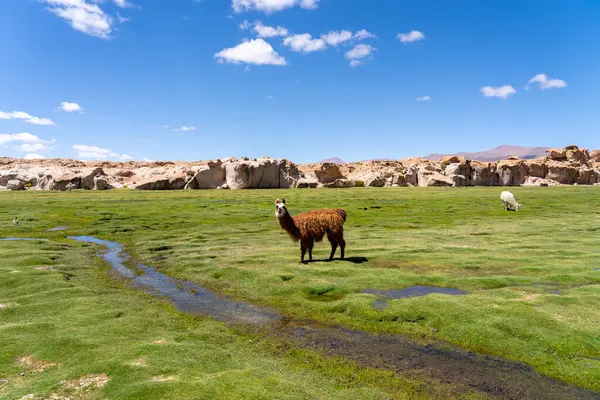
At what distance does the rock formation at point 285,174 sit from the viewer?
90.4 metres

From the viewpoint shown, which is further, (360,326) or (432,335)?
(360,326)

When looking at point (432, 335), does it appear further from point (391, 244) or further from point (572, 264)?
point (391, 244)

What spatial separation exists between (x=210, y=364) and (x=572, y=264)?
1525 centimetres

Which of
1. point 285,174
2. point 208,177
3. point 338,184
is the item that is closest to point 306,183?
point 285,174

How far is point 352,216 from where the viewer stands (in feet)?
125

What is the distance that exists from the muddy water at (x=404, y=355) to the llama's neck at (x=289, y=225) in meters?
4.72

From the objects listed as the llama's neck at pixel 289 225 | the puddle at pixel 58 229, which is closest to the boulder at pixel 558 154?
the llama's neck at pixel 289 225

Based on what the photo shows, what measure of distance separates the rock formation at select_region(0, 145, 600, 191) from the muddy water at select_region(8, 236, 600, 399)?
79566 millimetres

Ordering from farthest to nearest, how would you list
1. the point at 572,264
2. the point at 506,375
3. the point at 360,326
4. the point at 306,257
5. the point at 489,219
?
1. the point at 489,219
2. the point at 306,257
3. the point at 572,264
4. the point at 360,326
5. the point at 506,375

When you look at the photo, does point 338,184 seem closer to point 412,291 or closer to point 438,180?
point 438,180

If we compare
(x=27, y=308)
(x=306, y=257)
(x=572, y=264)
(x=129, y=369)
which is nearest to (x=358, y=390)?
(x=129, y=369)

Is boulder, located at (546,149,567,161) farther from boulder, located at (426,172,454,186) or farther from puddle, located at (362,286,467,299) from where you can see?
puddle, located at (362,286,467,299)

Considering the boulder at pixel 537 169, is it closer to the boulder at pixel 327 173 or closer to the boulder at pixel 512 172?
the boulder at pixel 512 172

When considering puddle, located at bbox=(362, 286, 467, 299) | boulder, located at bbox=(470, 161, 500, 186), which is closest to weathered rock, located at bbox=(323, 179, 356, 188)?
boulder, located at bbox=(470, 161, 500, 186)
